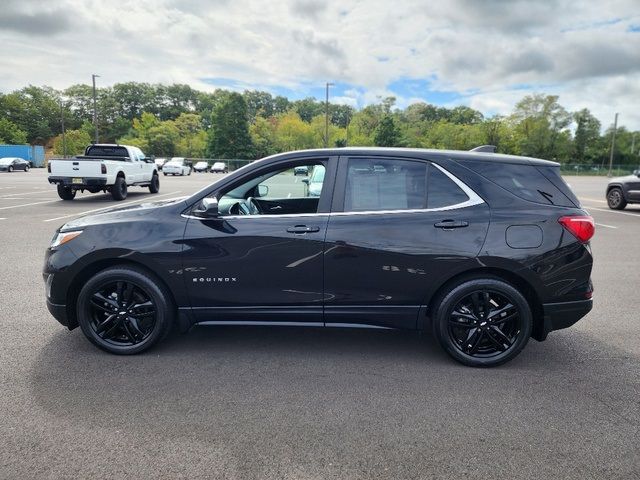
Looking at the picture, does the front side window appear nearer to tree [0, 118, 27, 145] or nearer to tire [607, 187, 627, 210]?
tire [607, 187, 627, 210]

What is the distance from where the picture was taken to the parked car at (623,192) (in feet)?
49.0

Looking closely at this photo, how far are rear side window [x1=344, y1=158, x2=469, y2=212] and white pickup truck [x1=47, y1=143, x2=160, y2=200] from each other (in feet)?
45.5

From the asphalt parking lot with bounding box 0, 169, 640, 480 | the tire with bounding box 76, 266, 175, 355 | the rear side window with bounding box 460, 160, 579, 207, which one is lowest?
the asphalt parking lot with bounding box 0, 169, 640, 480

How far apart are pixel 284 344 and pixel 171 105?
135196 mm

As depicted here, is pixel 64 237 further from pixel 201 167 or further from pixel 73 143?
pixel 73 143

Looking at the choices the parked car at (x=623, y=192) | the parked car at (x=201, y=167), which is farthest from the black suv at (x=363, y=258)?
the parked car at (x=201, y=167)

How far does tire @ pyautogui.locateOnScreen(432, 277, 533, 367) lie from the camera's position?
3.56 m

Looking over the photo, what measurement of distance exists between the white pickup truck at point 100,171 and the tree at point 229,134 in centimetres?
5634

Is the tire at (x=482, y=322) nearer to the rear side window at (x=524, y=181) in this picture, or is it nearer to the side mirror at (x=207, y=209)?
the rear side window at (x=524, y=181)

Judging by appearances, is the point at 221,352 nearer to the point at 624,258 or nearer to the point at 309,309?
the point at 309,309

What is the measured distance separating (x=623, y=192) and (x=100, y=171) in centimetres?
1710

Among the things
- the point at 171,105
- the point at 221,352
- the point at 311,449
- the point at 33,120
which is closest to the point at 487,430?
the point at 311,449

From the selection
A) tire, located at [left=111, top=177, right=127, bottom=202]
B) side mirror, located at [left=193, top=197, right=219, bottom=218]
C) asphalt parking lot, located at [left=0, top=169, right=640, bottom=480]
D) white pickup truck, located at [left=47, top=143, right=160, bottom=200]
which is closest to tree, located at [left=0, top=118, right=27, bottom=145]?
white pickup truck, located at [left=47, top=143, right=160, bottom=200]

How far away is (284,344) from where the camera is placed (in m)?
4.06
